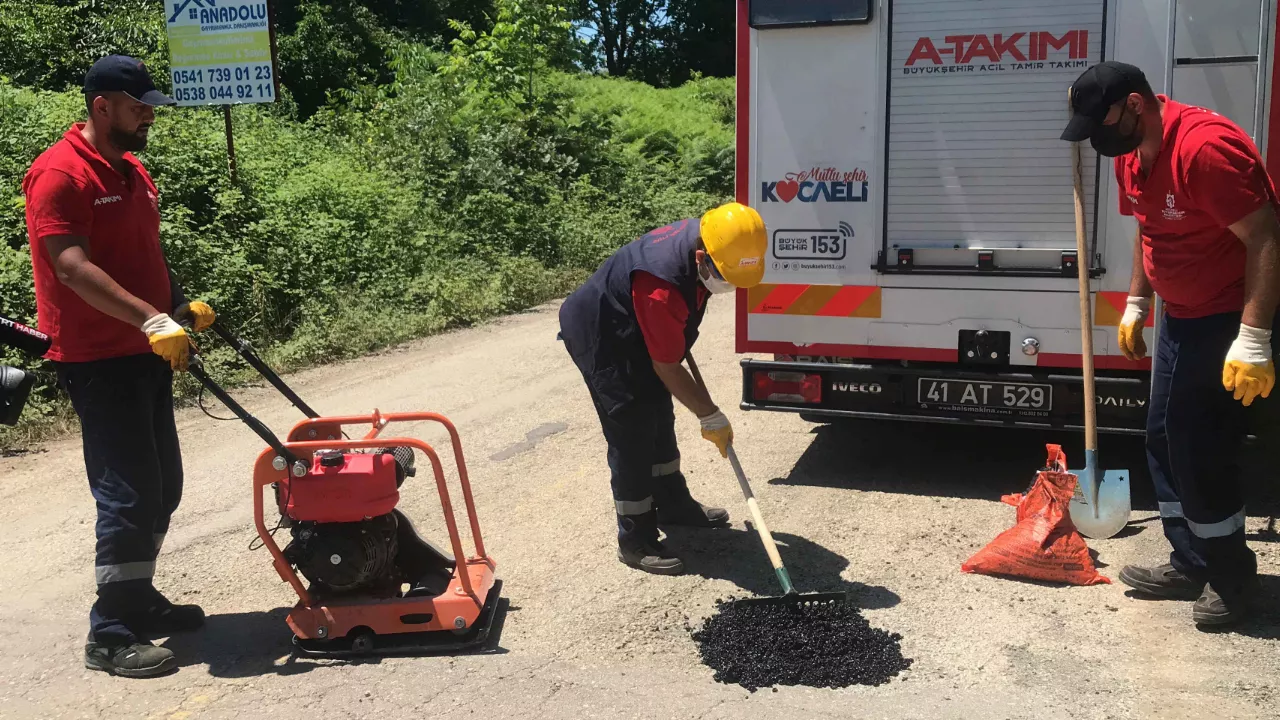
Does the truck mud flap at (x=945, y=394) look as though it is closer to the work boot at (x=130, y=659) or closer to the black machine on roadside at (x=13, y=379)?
the work boot at (x=130, y=659)

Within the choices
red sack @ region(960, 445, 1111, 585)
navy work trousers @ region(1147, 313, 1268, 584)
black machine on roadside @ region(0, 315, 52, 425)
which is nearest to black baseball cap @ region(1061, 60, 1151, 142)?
navy work trousers @ region(1147, 313, 1268, 584)

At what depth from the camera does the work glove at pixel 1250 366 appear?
361cm

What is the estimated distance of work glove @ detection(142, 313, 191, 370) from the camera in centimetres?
361

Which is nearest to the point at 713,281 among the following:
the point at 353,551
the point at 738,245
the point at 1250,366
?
the point at 738,245

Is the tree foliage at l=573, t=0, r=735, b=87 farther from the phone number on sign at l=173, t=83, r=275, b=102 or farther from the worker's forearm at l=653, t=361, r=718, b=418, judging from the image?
the worker's forearm at l=653, t=361, r=718, b=418

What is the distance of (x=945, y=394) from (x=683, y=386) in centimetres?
186

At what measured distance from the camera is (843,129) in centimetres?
538

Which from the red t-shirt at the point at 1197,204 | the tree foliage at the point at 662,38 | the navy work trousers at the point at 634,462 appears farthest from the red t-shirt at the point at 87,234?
the tree foliage at the point at 662,38

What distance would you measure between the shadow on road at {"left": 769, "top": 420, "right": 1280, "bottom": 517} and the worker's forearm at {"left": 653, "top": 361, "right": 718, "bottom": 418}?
1.73 m

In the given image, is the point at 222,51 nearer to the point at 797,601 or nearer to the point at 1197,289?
the point at 797,601

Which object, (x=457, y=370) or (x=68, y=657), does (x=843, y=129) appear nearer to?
(x=68, y=657)

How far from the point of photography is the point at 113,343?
3881 mm

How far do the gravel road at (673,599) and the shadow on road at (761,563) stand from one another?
14 mm

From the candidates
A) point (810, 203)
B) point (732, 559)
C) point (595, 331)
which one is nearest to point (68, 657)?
point (595, 331)
